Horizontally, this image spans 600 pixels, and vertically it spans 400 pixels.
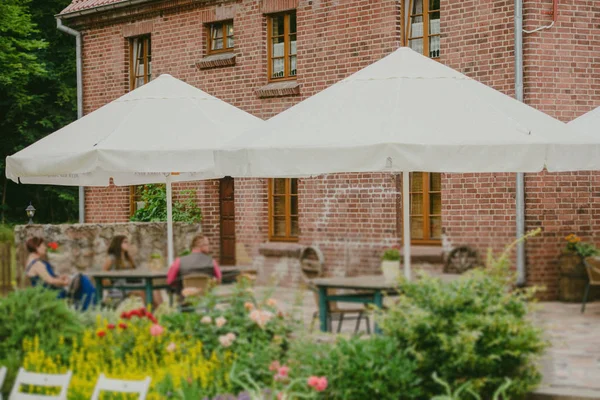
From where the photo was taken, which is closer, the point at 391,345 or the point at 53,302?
the point at 391,345

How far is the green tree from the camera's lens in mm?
29656

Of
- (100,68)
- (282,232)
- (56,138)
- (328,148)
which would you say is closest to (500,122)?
(328,148)

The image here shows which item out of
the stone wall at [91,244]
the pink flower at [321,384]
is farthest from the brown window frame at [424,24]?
the pink flower at [321,384]

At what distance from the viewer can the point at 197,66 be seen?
18688 millimetres

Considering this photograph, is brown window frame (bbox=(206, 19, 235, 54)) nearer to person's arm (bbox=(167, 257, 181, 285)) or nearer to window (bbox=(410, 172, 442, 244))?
window (bbox=(410, 172, 442, 244))

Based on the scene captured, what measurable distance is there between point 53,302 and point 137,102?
10.3 feet

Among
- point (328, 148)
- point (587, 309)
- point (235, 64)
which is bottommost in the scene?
point (587, 309)

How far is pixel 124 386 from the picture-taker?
20.2ft

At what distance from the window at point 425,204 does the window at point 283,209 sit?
241 centimetres

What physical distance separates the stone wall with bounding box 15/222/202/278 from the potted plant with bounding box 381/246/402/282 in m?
1.74

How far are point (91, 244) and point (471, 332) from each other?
356cm

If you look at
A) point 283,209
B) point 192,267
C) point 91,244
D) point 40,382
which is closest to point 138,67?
point 283,209

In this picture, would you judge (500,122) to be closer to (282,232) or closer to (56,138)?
(56,138)

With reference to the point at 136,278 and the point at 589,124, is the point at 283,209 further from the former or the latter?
the point at 136,278
